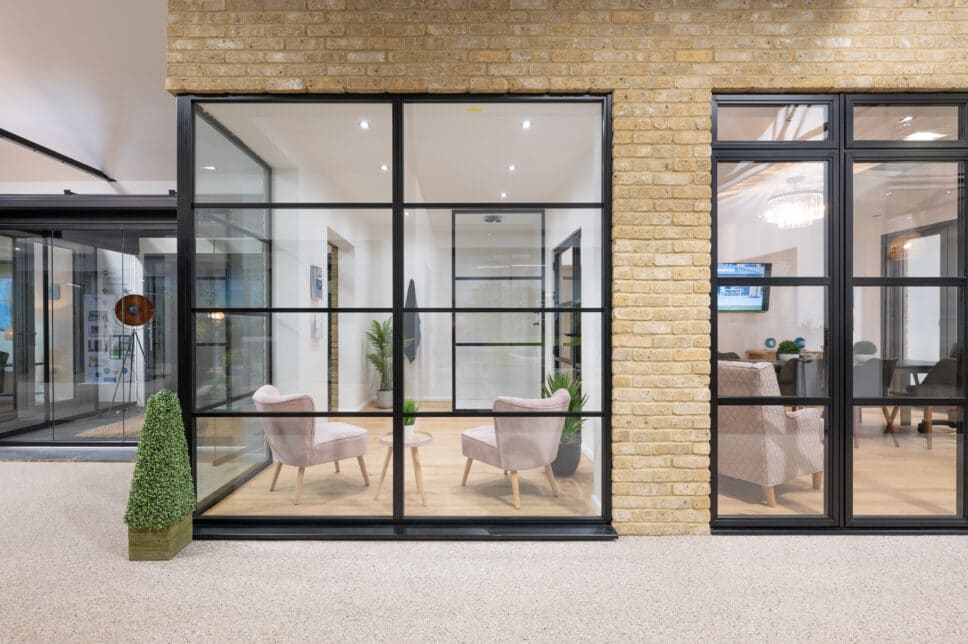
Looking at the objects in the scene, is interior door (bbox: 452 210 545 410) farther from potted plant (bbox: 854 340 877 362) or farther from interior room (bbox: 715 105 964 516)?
potted plant (bbox: 854 340 877 362)

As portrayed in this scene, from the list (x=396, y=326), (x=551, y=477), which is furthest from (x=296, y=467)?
(x=551, y=477)

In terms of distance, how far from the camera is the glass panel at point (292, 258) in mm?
2924

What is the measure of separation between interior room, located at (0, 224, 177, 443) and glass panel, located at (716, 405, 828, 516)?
5551 mm

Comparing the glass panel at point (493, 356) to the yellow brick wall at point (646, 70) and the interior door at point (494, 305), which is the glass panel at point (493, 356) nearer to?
the interior door at point (494, 305)

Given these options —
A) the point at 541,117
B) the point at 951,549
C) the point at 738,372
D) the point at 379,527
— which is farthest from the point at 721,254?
the point at 379,527

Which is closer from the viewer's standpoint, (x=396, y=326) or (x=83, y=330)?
(x=396, y=326)

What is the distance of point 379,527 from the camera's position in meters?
2.92

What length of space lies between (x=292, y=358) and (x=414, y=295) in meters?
0.93

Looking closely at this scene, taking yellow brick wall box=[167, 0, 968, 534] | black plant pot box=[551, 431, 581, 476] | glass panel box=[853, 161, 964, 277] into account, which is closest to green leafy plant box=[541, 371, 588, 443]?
black plant pot box=[551, 431, 581, 476]

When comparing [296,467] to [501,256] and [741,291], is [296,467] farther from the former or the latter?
[741,291]

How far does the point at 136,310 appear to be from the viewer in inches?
198

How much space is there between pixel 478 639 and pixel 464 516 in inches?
39.4

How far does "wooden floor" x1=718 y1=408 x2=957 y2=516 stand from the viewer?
295cm

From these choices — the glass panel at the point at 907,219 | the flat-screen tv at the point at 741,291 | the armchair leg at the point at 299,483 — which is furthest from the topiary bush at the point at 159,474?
the glass panel at the point at 907,219
